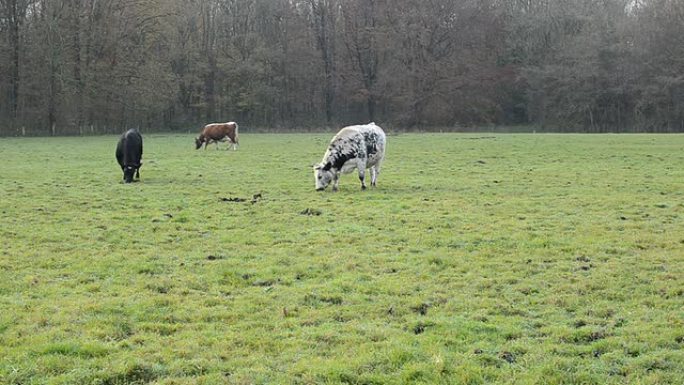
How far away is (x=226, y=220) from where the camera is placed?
1344cm

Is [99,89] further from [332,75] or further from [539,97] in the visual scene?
[539,97]

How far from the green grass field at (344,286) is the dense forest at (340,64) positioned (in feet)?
140

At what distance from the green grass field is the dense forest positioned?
4266 centimetres

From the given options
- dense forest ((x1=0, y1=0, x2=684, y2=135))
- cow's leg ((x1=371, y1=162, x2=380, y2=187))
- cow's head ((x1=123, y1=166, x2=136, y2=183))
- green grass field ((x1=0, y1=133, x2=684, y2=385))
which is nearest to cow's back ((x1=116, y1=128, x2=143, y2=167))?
cow's head ((x1=123, y1=166, x2=136, y2=183))

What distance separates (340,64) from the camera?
72.5 meters

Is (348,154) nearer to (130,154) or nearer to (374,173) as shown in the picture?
(374,173)

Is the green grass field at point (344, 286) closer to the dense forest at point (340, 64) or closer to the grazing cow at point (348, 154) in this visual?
the grazing cow at point (348, 154)

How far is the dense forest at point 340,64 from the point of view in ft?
186

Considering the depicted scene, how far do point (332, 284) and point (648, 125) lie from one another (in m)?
58.9

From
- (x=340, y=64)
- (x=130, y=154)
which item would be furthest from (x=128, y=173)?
(x=340, y=64)

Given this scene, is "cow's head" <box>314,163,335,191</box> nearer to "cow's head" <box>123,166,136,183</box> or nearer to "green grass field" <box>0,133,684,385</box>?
"green grass field" <box>0,133,684,385</box>

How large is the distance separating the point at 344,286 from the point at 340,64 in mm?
65732

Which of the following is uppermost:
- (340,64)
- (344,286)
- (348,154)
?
(340,64)

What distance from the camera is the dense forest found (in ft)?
186
